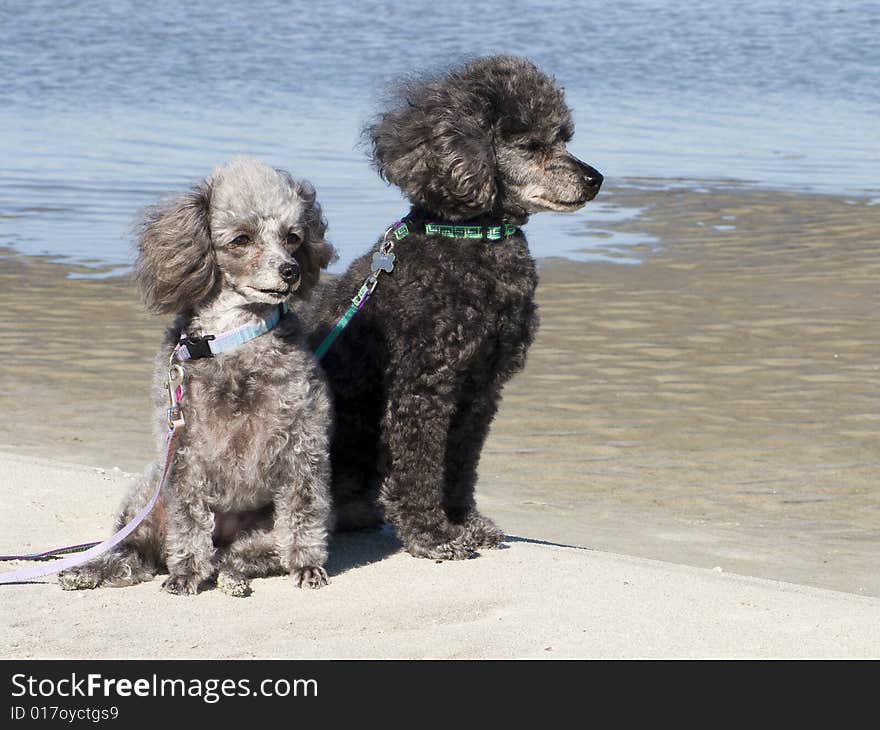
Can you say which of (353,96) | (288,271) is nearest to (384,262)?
(288,271)

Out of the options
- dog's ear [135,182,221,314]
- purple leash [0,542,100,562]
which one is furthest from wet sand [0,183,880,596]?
dog's ear [135,182,221,314]

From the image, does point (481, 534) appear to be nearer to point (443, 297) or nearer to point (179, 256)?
point (443, 297)

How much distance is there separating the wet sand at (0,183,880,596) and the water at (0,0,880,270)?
1.30 m

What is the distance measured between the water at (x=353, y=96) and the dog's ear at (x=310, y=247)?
1037 millimetres

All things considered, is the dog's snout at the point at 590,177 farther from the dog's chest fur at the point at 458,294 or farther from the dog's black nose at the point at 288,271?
the dog's black nose at the point at 288,271

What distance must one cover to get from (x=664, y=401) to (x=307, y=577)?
454 cm

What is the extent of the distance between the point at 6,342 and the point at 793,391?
563cm

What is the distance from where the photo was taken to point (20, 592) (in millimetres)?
4801

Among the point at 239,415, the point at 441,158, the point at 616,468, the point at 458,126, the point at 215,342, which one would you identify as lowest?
the point at 616,468

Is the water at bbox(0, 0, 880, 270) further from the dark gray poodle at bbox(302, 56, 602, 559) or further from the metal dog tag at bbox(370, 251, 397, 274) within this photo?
the metal dog tag at bbox(370, 251, 397, 274)

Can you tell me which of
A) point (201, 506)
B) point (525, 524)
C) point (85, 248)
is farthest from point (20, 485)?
point (85, 248)

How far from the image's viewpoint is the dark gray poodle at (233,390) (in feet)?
15.2

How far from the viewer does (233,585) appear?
4773 mm

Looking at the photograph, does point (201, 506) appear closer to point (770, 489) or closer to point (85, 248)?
point (770, 489)
